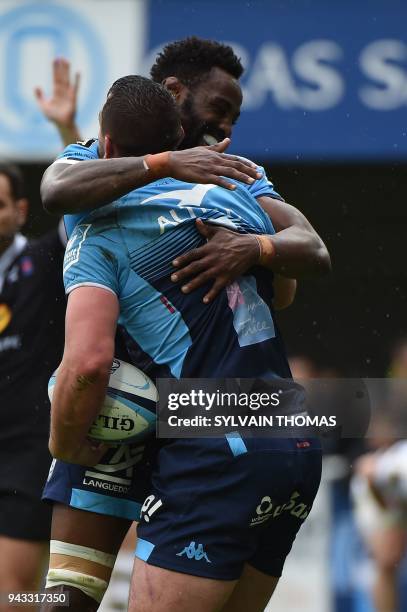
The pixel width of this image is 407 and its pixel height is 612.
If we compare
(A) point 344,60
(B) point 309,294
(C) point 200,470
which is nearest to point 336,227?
(B) point 309,294

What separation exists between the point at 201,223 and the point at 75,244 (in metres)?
0.42

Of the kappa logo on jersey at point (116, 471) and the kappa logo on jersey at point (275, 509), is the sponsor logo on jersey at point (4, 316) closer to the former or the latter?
the kappa logo on jersey at point (116, 471)

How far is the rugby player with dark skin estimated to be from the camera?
364 cm

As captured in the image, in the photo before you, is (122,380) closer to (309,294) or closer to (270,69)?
(270,69)

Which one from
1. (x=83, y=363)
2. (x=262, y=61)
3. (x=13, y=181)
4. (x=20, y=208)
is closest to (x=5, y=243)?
(x=20, y=208)

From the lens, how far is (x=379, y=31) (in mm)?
9438

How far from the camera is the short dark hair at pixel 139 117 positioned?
371 centimetres

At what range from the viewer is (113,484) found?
395 centimetres

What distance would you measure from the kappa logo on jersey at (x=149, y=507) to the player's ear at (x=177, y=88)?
156 cm

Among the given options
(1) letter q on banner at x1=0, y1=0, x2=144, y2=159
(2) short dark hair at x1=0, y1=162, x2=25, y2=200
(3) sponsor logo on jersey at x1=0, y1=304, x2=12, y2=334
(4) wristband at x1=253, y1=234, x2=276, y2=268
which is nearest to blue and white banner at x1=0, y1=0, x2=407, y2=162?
(1) letter q on banner at x1=0, y1=0, x2=144, y2=159

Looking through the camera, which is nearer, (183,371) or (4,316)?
(183,371)

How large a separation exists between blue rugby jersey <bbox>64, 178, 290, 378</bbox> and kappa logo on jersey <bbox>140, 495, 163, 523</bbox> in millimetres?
401

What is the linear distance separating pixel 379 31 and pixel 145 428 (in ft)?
21.2

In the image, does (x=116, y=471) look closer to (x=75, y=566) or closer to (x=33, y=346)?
(x=75, y=566)
